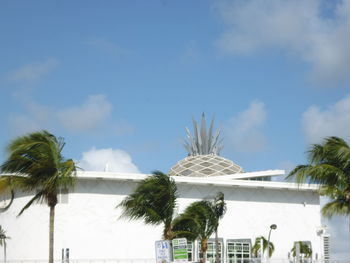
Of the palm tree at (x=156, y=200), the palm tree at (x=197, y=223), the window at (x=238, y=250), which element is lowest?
the window at (x=238, y=250)

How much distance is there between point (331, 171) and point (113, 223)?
118 feet

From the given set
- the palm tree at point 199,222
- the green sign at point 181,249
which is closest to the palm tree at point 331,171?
the green sign at point 181,249

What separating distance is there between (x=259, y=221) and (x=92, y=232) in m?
16.5

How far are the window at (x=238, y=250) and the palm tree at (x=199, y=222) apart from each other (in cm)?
2519

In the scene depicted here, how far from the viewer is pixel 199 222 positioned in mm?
30000

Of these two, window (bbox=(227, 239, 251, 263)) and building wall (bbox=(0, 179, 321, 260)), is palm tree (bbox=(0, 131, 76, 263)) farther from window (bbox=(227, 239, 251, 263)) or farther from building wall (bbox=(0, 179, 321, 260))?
window (bbox=(227, 239, 251, 263))

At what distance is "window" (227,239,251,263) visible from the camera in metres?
56.8

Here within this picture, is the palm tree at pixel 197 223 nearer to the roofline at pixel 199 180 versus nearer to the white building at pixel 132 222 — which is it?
the roofline at pixel 199 180

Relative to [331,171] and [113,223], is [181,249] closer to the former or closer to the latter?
[331,171]

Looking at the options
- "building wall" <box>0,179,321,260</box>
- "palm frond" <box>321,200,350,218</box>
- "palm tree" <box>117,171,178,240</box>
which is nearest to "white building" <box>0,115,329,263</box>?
"building wall" <box>0,179,321,260</box>

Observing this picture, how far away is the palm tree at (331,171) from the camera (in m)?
20.8

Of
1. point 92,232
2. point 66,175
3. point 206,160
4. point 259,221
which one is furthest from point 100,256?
point 66,175

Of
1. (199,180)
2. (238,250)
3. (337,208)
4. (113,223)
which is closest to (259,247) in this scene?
(238,250)

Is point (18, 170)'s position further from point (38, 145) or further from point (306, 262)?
point (306, 262)
